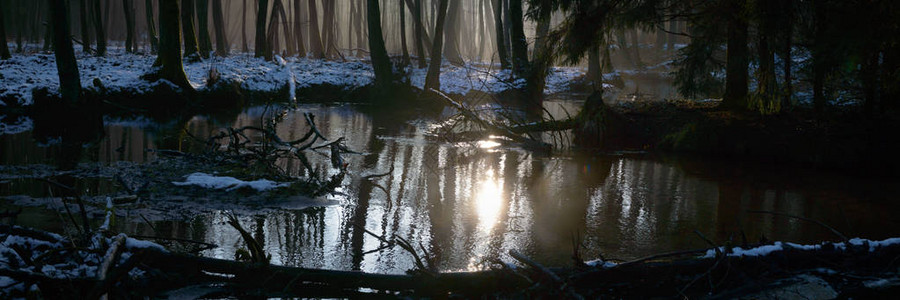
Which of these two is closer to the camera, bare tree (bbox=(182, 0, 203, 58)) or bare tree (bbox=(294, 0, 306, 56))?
bare tree (bbox=(182, 0, 203, 58))

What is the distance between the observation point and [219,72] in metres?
23.5

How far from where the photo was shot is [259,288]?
14.8 feet

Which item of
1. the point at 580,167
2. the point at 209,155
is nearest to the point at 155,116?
the point at 209,155

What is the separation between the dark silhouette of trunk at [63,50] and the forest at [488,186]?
0.05 metres

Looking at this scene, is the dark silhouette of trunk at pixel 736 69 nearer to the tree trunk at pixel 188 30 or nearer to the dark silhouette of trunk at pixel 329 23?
the tree trunk at pixel 188 30

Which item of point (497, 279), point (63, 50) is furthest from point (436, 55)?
point (497, 279)

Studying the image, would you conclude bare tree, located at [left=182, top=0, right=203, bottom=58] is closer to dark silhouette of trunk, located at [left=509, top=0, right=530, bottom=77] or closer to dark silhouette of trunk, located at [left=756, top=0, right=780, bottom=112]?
dark silhouette of trunk, located at [left=509, top=0, right=530, bottom=77]

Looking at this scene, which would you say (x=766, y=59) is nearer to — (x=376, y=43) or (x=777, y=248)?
(x=777, y=248)

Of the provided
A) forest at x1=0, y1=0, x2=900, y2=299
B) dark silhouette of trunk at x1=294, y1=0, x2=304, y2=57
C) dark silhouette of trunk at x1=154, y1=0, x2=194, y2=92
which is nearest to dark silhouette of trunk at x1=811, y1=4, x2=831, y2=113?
forest at x1=0, y1=0, x2=900, y2=299

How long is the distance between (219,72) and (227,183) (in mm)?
16919

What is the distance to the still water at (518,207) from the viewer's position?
236 inches

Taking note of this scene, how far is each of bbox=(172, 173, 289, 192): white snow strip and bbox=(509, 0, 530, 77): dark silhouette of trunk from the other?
52.4ft

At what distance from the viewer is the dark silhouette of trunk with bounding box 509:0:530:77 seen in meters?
23.1

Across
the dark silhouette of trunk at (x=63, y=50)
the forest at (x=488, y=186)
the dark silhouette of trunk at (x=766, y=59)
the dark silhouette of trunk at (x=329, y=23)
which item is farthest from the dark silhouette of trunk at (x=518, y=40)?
the dark silhouette of trunk at (x=329, y=23)
